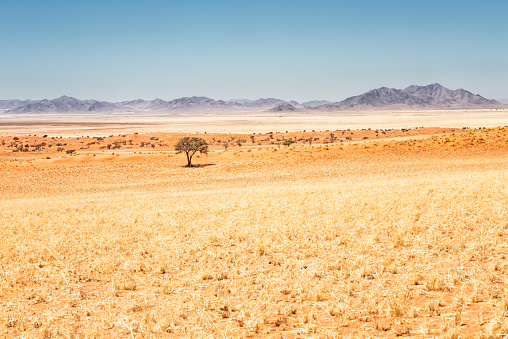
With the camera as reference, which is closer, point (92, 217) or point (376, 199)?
point (376, 199)

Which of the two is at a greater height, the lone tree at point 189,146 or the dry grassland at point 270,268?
the lone tree at point 189,146

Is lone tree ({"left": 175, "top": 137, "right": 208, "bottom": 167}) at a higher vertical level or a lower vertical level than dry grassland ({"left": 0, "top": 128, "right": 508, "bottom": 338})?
higher

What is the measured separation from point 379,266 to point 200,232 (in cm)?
623

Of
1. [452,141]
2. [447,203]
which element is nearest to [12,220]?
[447,203]

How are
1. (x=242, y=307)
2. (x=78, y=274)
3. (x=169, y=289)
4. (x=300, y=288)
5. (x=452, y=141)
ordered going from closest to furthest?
(x=242, y=307), (x=300, y=288), (x=169, y=289), (x=78, y=274), (x=452, y=141)

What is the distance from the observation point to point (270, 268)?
9.40 m

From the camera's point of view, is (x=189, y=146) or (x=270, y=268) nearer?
(x=270, y=268)

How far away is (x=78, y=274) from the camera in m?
9.75

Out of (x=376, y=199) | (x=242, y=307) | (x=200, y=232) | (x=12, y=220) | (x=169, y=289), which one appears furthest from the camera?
(x=12, y=220)

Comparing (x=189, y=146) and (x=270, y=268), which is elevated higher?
(x=189, y=146)

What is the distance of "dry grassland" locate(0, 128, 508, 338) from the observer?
6523mm

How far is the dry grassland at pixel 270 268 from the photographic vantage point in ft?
21.4

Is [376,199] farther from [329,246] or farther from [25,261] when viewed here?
[25,261]

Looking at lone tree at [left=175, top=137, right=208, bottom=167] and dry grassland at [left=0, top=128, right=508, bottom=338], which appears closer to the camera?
dry grassland at [left=0, top=128, right=508, bottom=338]
